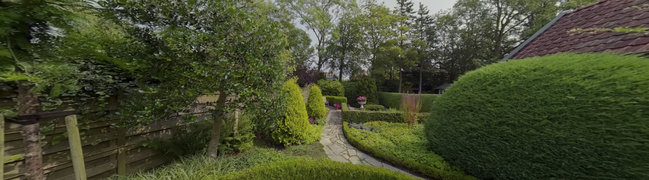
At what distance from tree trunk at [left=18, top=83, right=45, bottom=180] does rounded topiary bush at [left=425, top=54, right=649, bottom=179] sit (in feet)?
15.1

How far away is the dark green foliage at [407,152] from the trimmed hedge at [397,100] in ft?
23.0

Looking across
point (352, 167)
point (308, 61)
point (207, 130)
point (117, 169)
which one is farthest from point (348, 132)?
point (308, 61)

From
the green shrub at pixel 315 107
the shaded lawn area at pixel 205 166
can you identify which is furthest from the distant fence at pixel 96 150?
the green shrub at pixel 315 107

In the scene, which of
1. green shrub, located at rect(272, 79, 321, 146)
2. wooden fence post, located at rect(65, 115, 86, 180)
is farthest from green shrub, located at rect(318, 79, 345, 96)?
wooden fence post, located at rect(65, 115, 86, 180)

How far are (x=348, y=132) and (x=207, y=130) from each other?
3265 millimetres

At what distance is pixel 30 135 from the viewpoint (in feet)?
4.15

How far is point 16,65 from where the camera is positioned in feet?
3.75

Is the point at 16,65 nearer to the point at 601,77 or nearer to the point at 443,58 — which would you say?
the point at 601,77

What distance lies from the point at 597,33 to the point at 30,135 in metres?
7.26

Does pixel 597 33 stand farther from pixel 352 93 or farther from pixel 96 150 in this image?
pixel 352 93

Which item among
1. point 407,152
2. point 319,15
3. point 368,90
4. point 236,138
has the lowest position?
point 407,152

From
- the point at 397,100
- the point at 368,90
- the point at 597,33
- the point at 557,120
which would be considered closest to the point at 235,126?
the point at 557,120

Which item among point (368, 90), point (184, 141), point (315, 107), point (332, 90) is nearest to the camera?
point (184, 141)

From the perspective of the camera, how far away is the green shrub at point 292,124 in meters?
3.74
